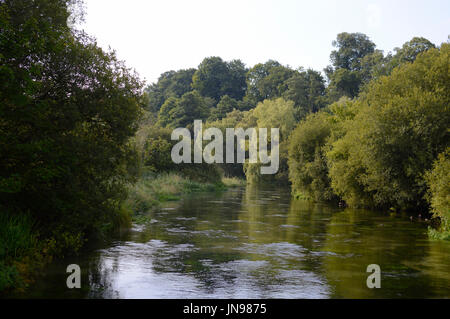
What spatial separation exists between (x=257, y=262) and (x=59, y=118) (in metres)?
7.24

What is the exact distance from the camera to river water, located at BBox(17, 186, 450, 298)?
10.7 metres

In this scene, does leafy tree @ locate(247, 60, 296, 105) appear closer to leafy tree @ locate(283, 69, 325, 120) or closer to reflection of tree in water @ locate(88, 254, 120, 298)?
leafy tree @ locate(283, 69, 325, 120)

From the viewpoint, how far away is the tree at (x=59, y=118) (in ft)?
36.9

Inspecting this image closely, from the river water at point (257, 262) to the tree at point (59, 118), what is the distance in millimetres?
1887

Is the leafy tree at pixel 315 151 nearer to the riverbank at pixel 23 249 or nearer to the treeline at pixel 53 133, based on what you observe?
the treeline at pixel 53 133

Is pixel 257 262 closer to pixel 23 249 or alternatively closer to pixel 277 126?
pixel 23 249

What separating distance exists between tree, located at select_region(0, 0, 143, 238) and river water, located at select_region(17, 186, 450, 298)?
189 centimetres

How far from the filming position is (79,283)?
35.9 ft

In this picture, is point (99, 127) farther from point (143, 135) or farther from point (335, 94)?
point (335, 94)

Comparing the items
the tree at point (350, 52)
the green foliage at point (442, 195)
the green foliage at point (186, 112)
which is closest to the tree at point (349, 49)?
the tree at point (350, 52)

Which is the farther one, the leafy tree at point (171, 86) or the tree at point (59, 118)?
the leafy tree at point (171, 86)

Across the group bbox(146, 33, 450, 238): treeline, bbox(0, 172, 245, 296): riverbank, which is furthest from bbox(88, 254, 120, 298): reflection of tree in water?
bbox(146, 33, 450, 238): treeline
